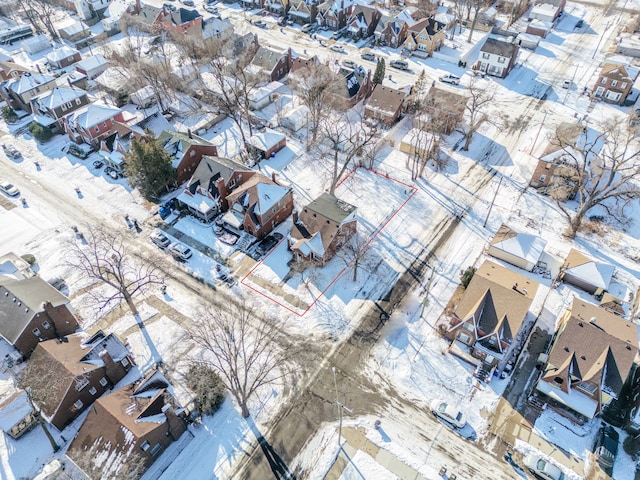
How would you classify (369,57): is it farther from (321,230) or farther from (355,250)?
(321,230)

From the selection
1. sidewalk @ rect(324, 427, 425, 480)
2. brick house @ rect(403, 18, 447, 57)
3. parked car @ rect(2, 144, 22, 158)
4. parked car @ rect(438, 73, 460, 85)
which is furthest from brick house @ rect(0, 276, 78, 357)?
brick house @ rect(403, 18, 447, 57)

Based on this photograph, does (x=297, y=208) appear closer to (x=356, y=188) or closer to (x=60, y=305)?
(x=356, y=188)

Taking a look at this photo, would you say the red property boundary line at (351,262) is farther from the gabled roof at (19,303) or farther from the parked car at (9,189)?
the parked car at (9,189)

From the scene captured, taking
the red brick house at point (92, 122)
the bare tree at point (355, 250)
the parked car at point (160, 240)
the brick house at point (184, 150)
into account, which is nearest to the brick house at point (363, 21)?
the brick house at point (184, 150)

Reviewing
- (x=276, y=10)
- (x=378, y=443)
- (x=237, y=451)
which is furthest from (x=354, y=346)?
(x=276, y=10)

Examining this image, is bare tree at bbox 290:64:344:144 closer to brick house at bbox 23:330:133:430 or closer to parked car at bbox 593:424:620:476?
brick house at bbox 23:330:133:430

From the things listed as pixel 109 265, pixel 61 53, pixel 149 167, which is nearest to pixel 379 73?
pixel 149 167
